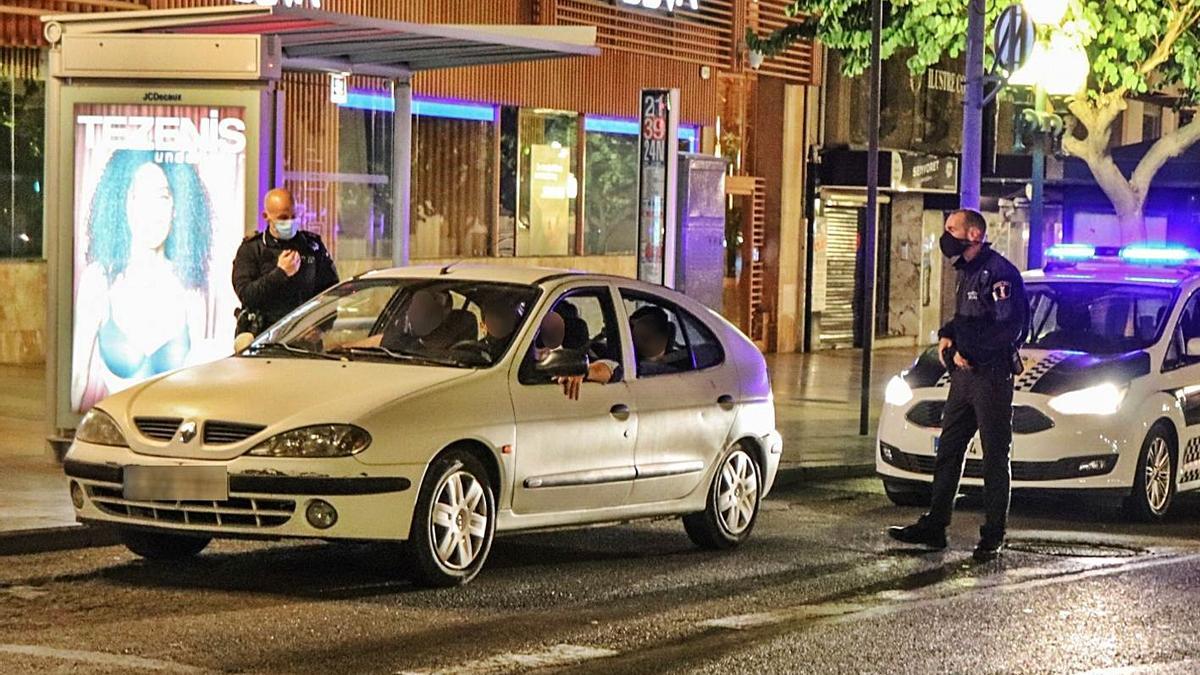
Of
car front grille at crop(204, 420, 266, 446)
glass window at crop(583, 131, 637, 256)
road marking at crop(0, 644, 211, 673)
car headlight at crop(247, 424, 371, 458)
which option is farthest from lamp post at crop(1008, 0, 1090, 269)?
road marking at crop(0, 644, 211, 673)

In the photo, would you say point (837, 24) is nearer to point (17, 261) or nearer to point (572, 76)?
point (572, 76)

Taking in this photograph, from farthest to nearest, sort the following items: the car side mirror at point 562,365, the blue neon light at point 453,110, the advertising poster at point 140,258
→ the blue neon light at point 453,110 < the advertising poster at point 140,258 < the car side mirror at point 562,365

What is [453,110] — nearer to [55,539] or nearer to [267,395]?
[55,539]

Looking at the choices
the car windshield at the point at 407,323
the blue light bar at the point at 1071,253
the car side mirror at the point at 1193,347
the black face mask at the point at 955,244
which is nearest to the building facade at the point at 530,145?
the car windshield at the point at 407,323

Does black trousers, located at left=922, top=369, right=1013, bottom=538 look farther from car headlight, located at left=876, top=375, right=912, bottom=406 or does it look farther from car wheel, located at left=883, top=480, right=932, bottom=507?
car wheel, located at left=883, top=480, right=932, bottom=507

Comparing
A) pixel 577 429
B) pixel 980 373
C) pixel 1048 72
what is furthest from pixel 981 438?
pixel 1048 72

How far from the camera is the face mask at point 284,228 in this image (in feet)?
39.1

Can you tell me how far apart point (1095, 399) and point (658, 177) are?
4445mm

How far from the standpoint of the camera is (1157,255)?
15266 millimetres

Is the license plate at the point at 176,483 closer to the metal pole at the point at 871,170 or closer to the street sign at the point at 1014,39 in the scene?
the metal pole at the point at 871,170

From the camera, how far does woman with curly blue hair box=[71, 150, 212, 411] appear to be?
12.9m

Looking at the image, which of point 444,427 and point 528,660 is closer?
point 528,660

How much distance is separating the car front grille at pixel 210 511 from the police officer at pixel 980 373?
13.2 ft

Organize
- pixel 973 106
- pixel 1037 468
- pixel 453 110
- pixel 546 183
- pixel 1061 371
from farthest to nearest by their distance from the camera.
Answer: pixel 546 183 < pixel 453 110 < pixel 973 106 < pixel 1061 371 < pixel 1037 468
